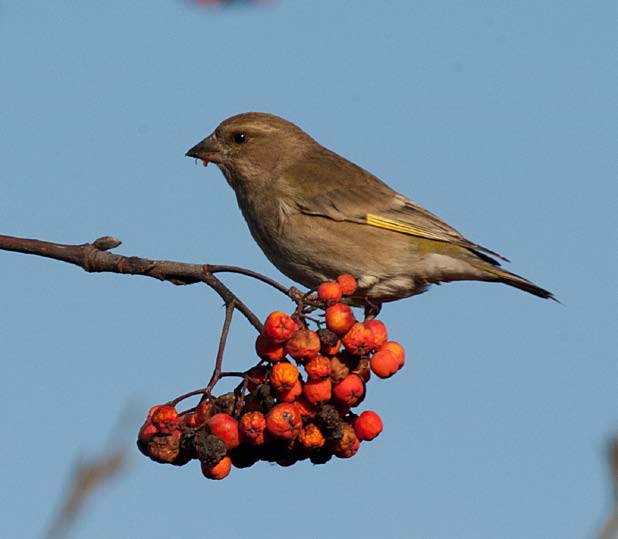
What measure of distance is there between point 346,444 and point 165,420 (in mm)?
752

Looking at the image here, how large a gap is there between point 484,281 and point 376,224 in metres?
0.88

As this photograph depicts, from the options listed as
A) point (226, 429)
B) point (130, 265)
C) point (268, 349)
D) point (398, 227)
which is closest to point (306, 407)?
point (268, 349)

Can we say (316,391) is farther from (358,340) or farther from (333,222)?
(333,222)

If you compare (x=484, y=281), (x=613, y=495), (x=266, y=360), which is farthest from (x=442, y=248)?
(x=613, y=495)

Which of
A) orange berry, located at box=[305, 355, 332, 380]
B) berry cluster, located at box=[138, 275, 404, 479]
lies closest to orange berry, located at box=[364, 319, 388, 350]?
berry cluster, located at box=[138, 275, 404, 479]

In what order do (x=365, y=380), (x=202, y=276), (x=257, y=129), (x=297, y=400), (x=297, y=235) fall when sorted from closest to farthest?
(x=202, y=276)
(x=297, y=400)
(x=365, y=380)
(x=297, y=235)
(x=257, y=129)

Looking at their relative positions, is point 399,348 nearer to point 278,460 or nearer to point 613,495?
point 278,460

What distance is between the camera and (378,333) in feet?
14.4

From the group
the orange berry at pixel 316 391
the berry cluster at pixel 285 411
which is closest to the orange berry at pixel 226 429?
the berry cluster at pixel 285 411

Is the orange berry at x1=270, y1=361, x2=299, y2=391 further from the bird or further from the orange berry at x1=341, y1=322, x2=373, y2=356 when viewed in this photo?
the bird

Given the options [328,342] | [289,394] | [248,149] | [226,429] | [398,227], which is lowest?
[226,429]

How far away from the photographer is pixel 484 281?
23.6ft

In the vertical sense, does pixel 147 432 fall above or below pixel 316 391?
below

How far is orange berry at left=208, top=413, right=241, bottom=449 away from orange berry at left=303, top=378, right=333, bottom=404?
1.14ft
